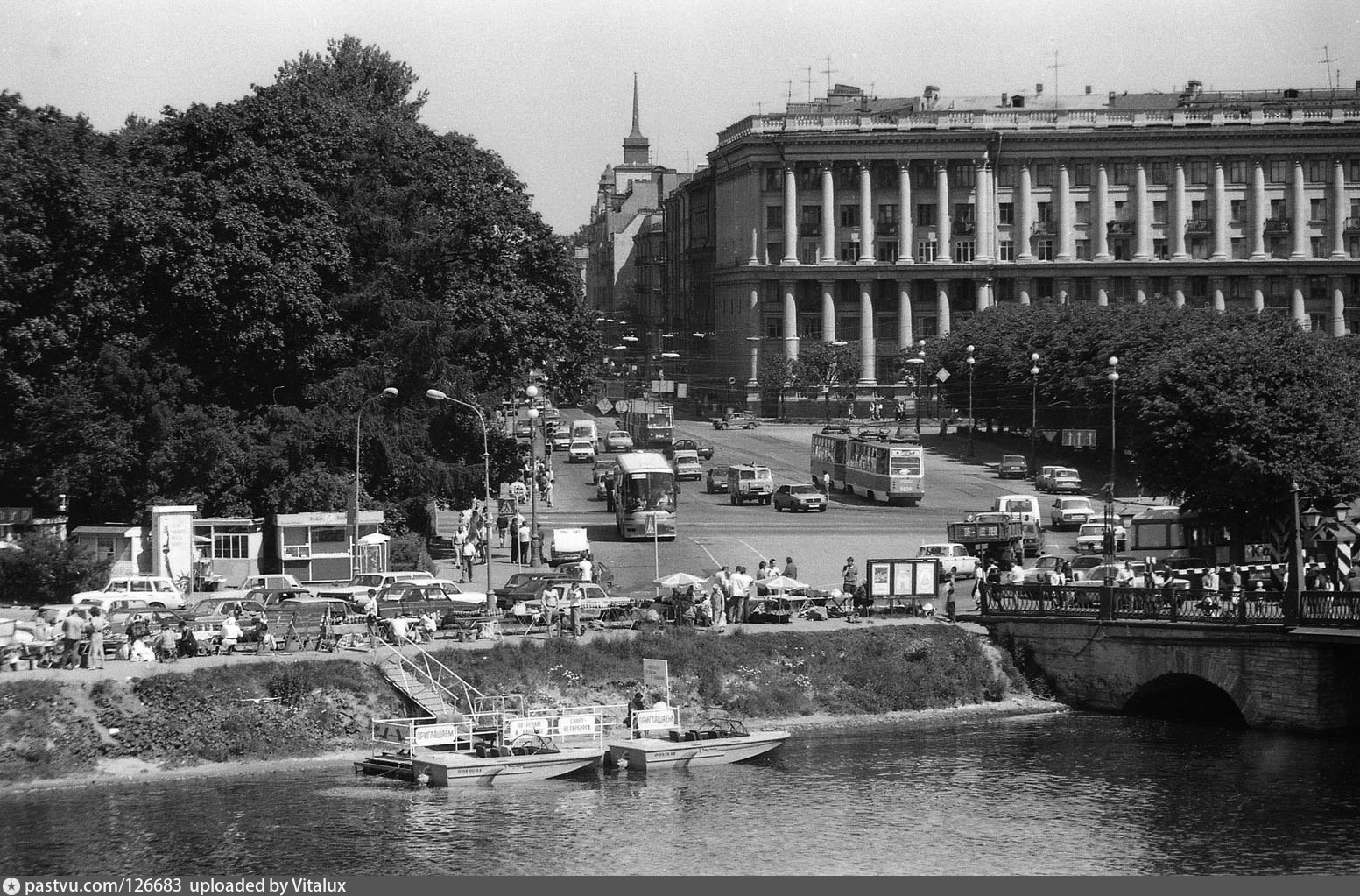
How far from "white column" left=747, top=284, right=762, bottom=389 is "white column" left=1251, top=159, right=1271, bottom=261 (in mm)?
49559

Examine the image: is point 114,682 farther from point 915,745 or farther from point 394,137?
point 394,137

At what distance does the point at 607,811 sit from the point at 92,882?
12.5 metres

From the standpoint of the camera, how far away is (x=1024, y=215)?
186000 mm

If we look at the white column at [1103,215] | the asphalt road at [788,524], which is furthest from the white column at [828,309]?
the asphalt road at [788,524]

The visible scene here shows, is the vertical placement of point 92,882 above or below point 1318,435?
below

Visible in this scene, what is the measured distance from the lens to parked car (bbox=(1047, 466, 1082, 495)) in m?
107

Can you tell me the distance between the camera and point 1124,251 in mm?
186750

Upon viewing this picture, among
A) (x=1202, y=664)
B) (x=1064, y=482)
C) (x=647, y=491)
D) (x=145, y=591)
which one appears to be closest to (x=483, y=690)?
(x=145, y=591)

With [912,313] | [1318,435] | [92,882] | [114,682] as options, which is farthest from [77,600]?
[912,313]

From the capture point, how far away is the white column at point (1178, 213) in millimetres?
184500

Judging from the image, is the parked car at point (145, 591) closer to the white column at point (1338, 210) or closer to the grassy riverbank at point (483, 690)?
the grassy riverbank at point (483, 690)

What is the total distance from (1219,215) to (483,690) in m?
148

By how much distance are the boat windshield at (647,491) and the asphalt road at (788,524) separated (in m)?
1.75

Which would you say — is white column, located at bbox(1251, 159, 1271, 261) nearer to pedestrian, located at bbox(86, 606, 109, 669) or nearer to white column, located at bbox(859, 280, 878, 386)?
white column, located at bbox(859, 280, 878, 386)
